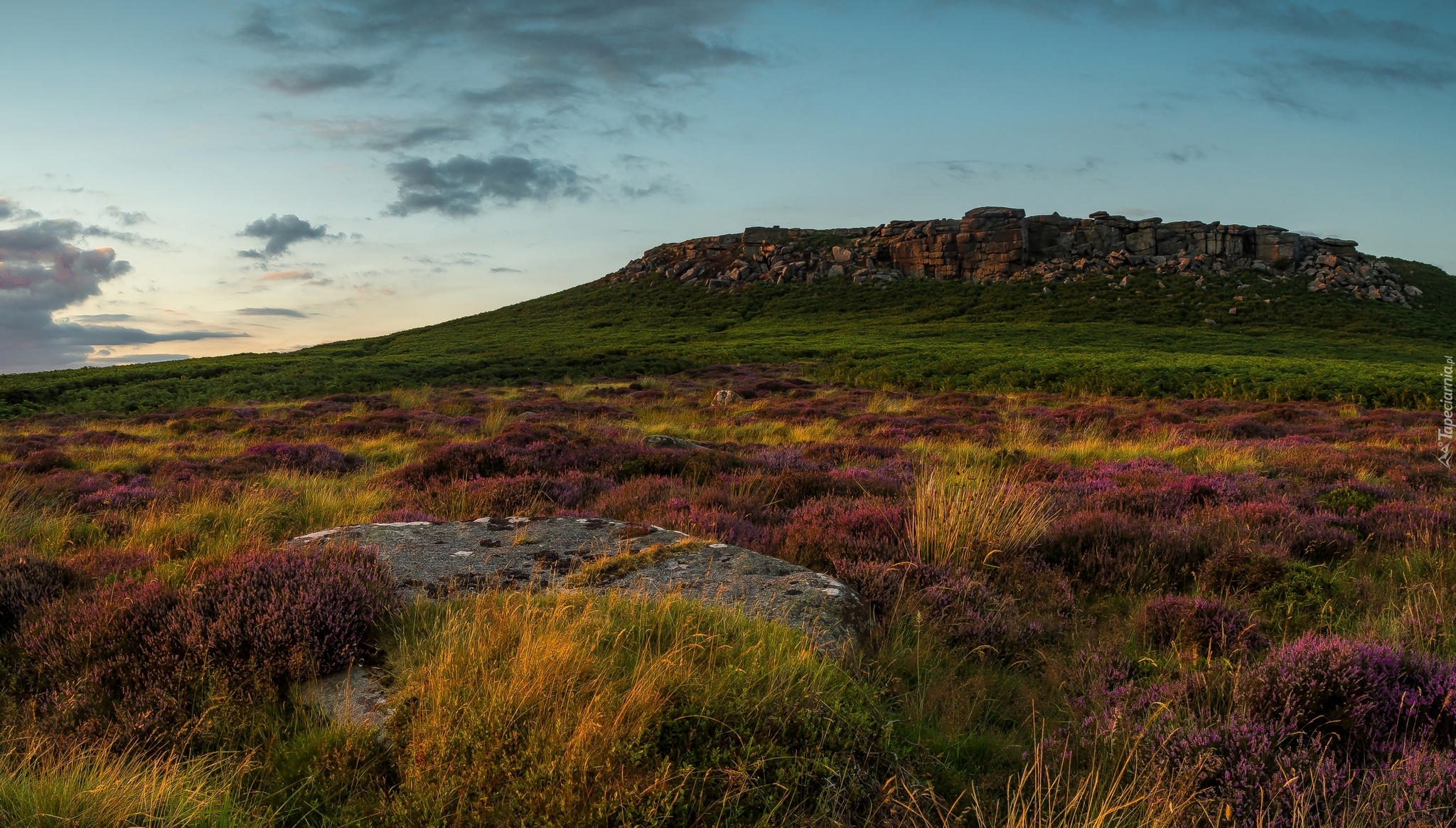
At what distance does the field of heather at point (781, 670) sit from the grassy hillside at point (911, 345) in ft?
80.1

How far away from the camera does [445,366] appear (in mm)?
40625

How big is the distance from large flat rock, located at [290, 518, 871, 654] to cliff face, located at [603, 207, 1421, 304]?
100363 mm

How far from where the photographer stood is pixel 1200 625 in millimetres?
4602

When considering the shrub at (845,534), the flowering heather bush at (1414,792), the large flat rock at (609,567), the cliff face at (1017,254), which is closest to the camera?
the flowering heather bush at (1414,792)

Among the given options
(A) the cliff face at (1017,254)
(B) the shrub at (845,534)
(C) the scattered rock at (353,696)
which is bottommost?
(B) the shrub at (845,534)

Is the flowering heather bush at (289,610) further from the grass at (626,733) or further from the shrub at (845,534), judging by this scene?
the shrub at (845,534)

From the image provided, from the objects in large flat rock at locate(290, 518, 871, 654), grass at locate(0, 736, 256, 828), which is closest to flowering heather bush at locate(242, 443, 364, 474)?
large flat rock at locate(290, 518, 871, 654)

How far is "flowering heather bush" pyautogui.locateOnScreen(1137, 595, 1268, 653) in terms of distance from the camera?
4445mm

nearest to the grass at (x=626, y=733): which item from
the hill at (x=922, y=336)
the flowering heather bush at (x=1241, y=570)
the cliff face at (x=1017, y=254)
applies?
the flowering heather bush at (x=1241, y=570)

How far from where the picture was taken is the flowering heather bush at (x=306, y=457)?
39.1ft

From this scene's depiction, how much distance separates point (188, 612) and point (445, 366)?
1533 inches

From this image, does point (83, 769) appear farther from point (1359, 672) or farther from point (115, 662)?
point (1359, 672)

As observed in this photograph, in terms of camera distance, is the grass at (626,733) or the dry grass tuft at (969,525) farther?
the dry grass tuft at (969,525)

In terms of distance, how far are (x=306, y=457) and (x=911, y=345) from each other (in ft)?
150
